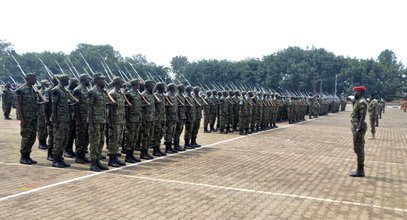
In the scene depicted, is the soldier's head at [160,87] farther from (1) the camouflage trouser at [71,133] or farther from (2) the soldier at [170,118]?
(1) the camouflage trouser at [71,133]

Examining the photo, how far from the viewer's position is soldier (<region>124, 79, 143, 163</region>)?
9.69 m

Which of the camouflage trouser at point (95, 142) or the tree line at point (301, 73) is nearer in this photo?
the camouflage trouser at point (95, 142)

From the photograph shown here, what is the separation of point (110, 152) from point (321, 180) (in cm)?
431

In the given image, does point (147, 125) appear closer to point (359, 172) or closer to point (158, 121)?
point (158, 121)

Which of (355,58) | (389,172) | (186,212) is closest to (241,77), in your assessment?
(355,58)

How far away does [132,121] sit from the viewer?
9.79 meters

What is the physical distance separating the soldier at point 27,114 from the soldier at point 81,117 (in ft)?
2.78

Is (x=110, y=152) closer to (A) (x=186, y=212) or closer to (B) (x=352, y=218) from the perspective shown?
(A) (x=186, y=212)


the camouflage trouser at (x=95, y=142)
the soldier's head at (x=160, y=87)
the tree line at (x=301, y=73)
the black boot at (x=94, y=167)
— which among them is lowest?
the black boot at (x=94, y=167)

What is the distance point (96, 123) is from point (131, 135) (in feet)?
4.25

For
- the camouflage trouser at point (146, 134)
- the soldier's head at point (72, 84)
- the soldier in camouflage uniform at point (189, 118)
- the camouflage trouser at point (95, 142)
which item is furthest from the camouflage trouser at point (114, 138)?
the soldier in camouflage uniform at point (189, 118)

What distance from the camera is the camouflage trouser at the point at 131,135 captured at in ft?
31.8

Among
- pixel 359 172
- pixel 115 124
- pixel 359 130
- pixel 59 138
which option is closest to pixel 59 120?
pixel 59 138

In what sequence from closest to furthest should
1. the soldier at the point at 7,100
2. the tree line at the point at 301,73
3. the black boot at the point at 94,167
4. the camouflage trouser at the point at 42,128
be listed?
the black boot at the point at 94,167 < the camouflage trouser at the point at 42,128 < the soldier at the point at 7,100 < the tree line at the point at 301,73
